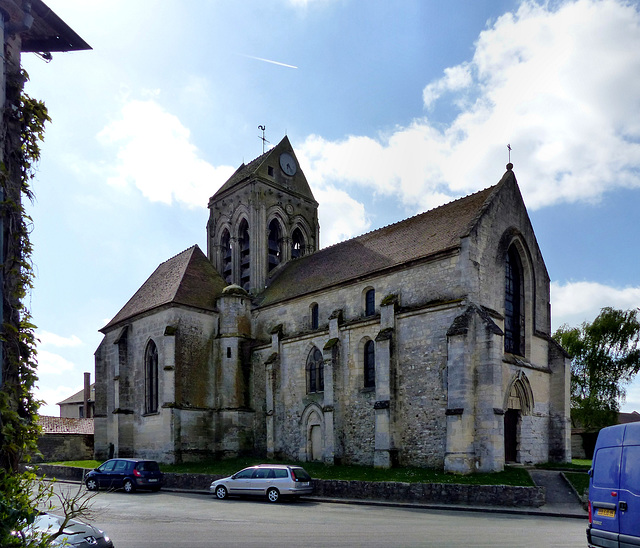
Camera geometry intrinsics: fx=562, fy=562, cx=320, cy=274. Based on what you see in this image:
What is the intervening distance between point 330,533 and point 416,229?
58.4 ft

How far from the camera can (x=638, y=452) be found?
8641 millimetres

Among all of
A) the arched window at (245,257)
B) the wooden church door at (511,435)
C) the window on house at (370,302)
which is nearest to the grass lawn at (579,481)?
the wooden church door at (511,435)

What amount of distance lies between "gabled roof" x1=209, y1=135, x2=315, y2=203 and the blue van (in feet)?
103

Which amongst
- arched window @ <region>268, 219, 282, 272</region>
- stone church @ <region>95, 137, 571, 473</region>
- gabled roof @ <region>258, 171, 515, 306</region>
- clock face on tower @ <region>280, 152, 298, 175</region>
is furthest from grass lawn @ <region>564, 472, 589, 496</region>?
clock face on tower @ <region>280, 152, 298, 175</region>

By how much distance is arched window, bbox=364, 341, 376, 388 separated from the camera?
25969 mm

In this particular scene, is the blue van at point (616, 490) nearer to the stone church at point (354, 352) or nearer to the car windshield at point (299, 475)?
the car windshield at point (299, 475)

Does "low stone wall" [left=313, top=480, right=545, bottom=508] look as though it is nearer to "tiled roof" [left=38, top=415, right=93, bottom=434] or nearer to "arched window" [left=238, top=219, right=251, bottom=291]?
"arched window" [left=238, top=219, right=251, bottom=291]

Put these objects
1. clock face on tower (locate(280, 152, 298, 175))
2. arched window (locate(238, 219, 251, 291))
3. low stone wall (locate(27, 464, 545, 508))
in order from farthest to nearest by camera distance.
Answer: clock face on tower (locate(280, 152, 298, 175))
arched window (locate(238, 219, 251, 291))
low stone wall (locate(27, 464, 545, 508))

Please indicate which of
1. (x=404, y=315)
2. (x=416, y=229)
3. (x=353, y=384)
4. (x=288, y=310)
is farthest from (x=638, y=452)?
(x=288, y=310)

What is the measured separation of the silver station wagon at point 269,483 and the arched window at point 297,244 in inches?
881

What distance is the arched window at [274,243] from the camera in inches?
1528

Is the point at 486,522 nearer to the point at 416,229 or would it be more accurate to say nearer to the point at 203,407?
the point at 416,229

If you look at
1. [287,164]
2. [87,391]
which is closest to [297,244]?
[287,164]

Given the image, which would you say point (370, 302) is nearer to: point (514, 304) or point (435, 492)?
point (514, 304)
